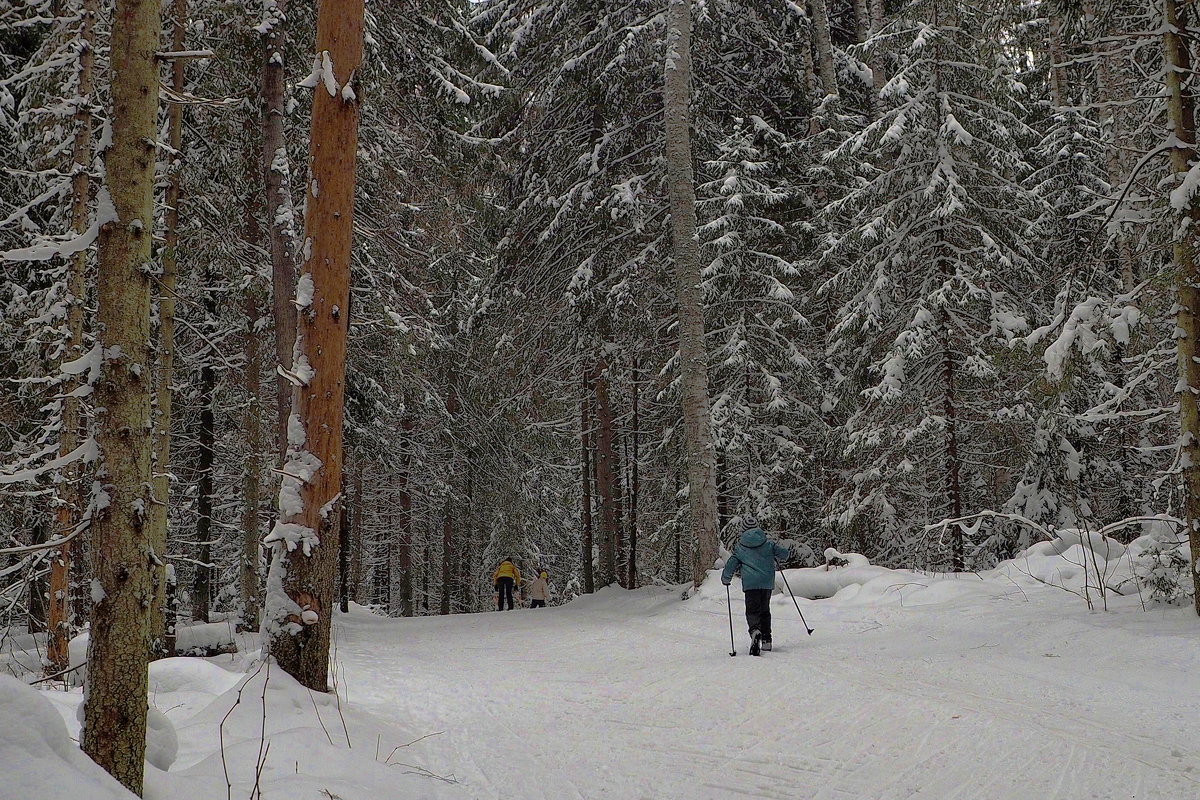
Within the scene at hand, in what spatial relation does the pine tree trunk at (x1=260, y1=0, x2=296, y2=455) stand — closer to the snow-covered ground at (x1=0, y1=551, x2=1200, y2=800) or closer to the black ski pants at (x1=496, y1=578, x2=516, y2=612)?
the snow-covered ground at (x1=0, y1=551, x2=1200, y2=800)

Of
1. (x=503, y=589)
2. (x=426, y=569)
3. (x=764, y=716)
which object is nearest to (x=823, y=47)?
(x=503, y=589)

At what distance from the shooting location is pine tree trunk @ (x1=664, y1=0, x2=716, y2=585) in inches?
567

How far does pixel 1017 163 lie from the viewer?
14.5 m

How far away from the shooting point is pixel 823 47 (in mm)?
21578

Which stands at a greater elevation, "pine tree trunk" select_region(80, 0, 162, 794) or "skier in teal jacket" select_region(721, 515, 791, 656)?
"pine tree trunk" select_region(80, 0, 162, 794)

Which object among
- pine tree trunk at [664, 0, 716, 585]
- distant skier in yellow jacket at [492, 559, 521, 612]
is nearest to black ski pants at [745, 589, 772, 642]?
pine tree trunk at [664, 0, 716, 585]

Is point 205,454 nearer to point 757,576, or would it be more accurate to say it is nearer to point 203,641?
point 203,641

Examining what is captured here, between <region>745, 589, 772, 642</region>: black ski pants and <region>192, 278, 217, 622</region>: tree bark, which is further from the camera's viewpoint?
<region>192, 278, 217, 622</region>: tree bark

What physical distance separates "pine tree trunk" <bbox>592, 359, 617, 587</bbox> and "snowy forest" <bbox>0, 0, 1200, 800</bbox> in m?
0.12

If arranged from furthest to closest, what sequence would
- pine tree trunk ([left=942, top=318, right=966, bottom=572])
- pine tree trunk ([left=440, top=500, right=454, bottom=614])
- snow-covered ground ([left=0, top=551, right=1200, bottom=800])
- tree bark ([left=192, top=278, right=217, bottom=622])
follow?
pine tree trunk ([left=440, top=500, right=454, bottom=614]) → tree bark ([left=192, top=278, right=217, bottom=622]) → pine tree trunk ([left=942, top=318, right=966, bottom=572]) → snow-covered ground ([left=0, top=551, right=1200, bottom=800])

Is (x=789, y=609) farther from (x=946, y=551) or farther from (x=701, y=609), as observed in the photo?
(x=946, y=551)

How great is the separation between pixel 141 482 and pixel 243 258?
9695mm

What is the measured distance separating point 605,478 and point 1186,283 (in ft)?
44.3

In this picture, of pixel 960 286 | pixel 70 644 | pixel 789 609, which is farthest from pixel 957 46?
pixel 70 644
